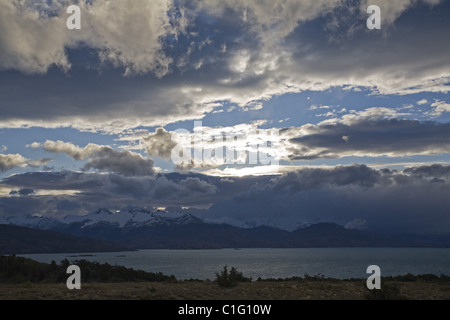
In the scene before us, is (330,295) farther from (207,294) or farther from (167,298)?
(167,298)

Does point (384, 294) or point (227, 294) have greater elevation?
point (384, 294)

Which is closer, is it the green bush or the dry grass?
the green bush

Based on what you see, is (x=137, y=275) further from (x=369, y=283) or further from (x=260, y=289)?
(x=369, y=283)

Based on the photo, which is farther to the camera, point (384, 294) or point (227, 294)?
point (227, 294)

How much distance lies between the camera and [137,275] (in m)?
45.7

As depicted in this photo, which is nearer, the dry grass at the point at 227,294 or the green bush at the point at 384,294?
the green bush at the point at 384,294
